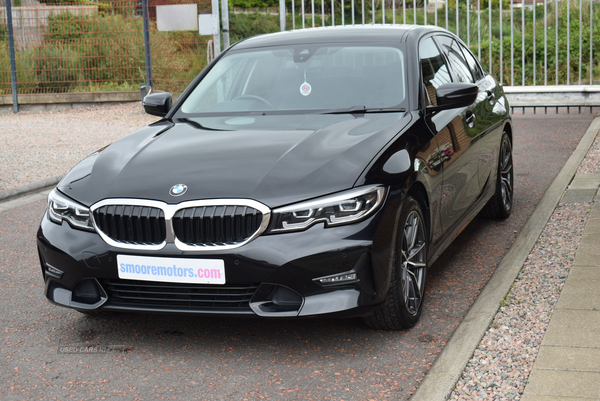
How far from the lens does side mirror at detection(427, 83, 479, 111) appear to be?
4.70 m

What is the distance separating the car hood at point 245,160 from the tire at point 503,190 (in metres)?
2.14

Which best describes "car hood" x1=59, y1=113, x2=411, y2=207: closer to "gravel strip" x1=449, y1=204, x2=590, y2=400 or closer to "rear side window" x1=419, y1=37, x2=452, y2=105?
"rear side window" x1=419, y1=37, x2=452, y2=105

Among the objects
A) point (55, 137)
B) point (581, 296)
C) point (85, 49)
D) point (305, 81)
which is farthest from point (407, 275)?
point (85, 49)

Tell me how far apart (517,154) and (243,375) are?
716 cm

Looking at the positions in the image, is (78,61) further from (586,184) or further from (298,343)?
(298,343)

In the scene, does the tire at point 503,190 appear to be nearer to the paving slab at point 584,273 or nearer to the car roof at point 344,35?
the car roof at point 344,35

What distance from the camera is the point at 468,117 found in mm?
5293

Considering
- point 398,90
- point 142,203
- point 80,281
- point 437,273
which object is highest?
point 398,90

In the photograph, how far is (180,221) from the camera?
3590 mm

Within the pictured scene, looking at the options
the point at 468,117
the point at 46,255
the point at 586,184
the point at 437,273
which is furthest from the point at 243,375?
the point at 586,184

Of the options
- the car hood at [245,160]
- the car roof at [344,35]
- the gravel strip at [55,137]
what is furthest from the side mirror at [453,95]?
the gravel strip at [55,137]

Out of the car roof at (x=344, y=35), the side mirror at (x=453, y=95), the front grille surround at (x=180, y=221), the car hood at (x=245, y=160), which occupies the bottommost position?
the front grille surround at (x=180, y=221)

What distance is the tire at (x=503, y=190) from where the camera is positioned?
6367mm

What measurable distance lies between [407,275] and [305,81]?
154 cm
